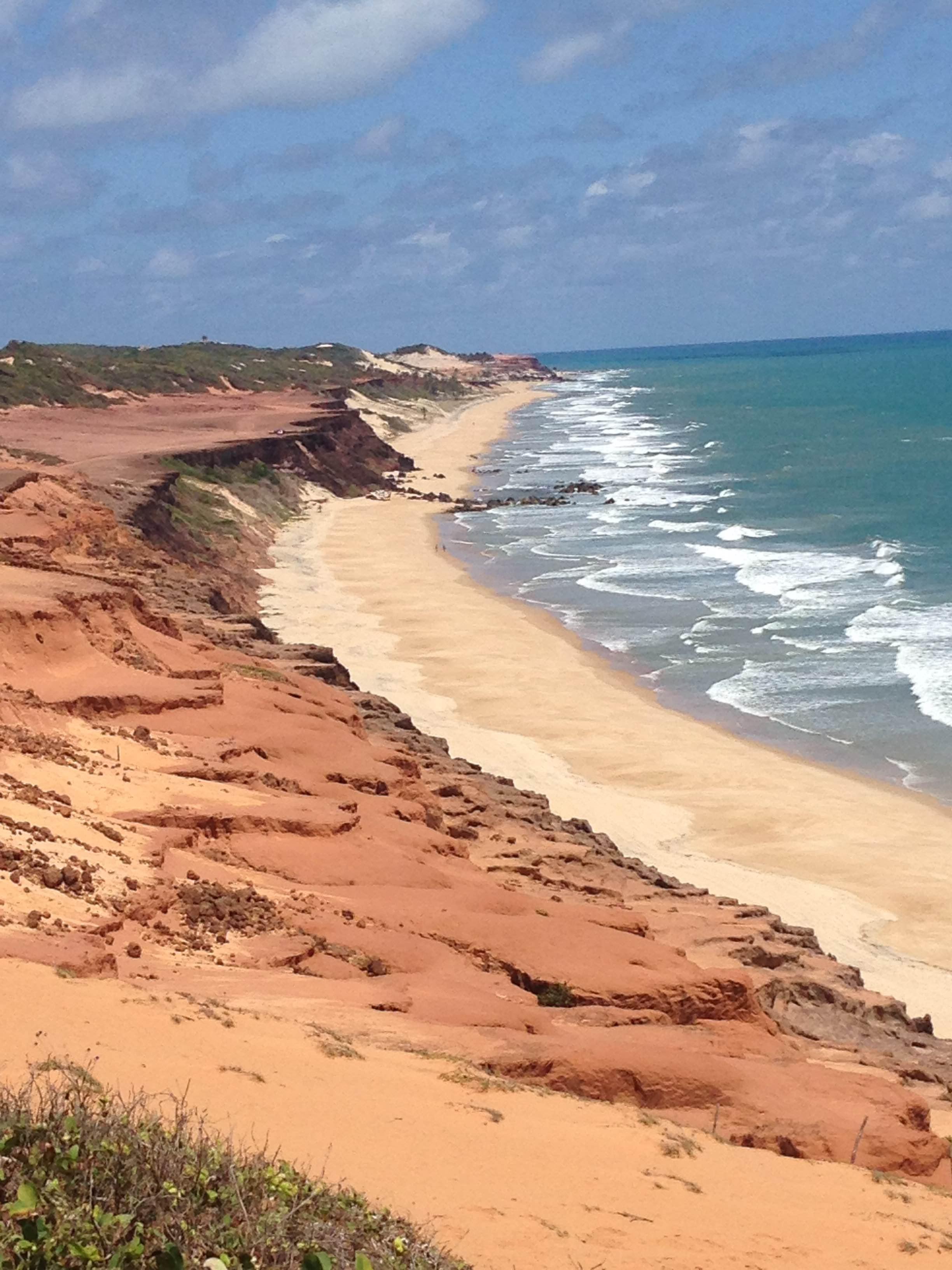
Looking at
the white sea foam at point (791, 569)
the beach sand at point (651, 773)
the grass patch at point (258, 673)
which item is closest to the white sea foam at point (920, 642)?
the white sea foam at point (791, 569)

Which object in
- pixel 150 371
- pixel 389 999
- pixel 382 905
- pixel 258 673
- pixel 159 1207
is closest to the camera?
pixel 159 1207

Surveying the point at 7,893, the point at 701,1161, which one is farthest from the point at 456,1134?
the point at 7,893

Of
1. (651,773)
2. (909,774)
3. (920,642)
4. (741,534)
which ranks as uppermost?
(741,534)

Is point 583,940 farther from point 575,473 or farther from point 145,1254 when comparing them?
point 575,473

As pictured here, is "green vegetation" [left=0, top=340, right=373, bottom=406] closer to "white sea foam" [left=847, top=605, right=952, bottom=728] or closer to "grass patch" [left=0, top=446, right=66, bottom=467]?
"grass patch" [left=0, top=446, right=66, bottom=467]

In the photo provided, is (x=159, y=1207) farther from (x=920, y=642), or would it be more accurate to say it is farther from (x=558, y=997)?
(x=920, y=642)

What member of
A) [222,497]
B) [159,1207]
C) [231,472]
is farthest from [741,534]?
[159,1207]
